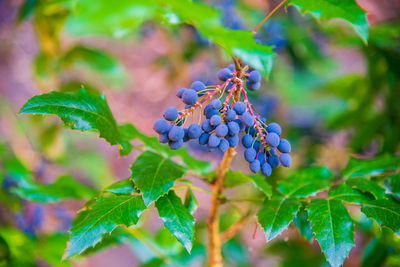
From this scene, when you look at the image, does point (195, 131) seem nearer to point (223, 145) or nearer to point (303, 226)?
point (223, 145)

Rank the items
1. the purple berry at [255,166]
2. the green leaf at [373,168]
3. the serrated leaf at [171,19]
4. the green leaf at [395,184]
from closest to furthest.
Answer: the serrated leaf at [171,19]
the purple berry at [255,166]
the green leaf at [395,184]
the green leaf at [373,168]

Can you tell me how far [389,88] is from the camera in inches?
59.6

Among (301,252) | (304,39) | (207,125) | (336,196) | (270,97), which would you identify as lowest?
(301,252)

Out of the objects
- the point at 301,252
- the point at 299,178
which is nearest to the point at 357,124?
the point at 301,252

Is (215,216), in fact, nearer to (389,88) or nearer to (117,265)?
(389,88)

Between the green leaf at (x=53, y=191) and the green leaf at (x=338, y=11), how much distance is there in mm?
839

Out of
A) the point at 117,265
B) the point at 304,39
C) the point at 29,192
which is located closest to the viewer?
the point at 29,192

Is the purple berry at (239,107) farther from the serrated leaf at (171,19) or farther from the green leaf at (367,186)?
the green leaf at (367,186)

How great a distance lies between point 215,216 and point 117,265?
2.26 m

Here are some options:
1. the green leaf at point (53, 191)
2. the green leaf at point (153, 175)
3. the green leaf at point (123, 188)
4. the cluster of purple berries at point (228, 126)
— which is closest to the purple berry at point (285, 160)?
the cluster of purple berries at point (228, 126)

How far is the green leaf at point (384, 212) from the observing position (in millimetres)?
700

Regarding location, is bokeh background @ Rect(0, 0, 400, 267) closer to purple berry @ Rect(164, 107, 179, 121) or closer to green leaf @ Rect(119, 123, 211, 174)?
green leaf @ Rect(119, 123, 211, 174)

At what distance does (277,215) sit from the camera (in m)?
0.75

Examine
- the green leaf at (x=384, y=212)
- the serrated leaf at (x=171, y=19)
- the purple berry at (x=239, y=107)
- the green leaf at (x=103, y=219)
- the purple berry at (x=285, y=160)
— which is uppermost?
the serrated leaf at (x=171, y=19)
